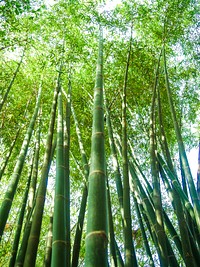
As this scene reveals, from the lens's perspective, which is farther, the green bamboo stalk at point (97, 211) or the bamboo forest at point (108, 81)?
the bamboo forest at point (108, 81)

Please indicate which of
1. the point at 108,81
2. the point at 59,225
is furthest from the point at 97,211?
the point at 108,81

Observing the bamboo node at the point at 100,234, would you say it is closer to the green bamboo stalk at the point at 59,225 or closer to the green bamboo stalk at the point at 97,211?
the green bamboo stalk at the point at 97,211

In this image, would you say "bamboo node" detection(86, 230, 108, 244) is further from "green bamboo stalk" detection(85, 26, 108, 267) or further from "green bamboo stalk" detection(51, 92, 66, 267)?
"green bamboo stalk" detection(51, 92, 66, 267)

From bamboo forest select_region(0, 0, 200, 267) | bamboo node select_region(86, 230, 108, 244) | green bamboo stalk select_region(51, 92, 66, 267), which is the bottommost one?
bamboo node select_region(86, 230, 108, 244)

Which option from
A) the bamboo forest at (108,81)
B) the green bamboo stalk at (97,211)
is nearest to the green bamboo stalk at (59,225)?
the green bamboo stalk at (97,211)

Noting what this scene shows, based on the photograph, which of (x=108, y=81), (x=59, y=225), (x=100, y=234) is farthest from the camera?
(x=108, y=81)

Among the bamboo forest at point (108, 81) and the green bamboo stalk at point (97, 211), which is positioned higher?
the bamboo forest at point (108, 81)

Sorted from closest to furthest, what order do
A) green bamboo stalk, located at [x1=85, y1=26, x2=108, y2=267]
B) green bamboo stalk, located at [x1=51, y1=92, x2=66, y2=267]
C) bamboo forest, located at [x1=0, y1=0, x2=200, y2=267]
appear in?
green bamboo stalk, located at [x1=85, y1=26, x2=108, y2=267] < green bamboo stalk, located at [x1=51, y1=92, x2=66, y2=267] < bamboo forest, located at [x1=0, y1=0, x2=200, y2=267]

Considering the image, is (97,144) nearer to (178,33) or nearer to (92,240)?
(92,240)

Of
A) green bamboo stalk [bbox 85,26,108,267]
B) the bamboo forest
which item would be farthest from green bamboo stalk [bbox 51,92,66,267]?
the bamboo forest

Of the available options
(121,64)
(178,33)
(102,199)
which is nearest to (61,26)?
(121,64)

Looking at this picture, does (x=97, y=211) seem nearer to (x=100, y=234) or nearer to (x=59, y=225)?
(x=100, y=234)

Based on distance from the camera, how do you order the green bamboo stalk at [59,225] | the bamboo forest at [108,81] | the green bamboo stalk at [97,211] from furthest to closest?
the bamboo forest at [108,81] < the green bamboo stalk at [59,225] < the green bamboo stalk at [97,211]

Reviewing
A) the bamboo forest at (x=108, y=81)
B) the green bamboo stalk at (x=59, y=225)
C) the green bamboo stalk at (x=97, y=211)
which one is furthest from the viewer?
the bamboo forest at (x=108, y=81)
